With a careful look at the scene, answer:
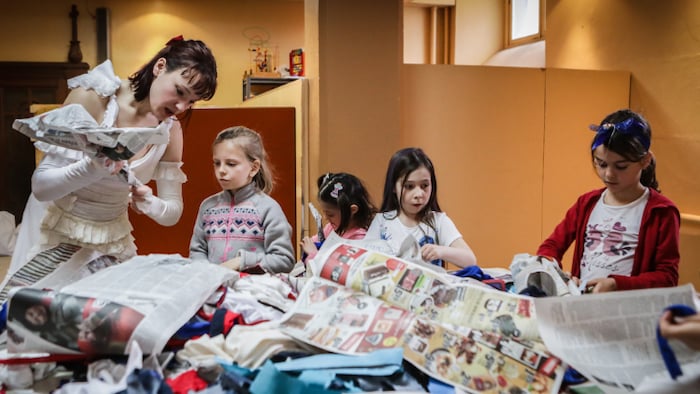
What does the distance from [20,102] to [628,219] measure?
6.00 meters

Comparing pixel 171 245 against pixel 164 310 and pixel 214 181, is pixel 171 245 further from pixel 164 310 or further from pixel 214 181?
pixel 164 310

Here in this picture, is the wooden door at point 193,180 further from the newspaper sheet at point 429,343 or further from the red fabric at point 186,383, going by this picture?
the red fabric at point 186,383

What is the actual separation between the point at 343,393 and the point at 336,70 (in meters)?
2.30

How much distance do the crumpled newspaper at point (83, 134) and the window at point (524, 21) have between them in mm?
4755

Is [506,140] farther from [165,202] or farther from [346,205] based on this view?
[165,202]

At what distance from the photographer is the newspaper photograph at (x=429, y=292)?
3.59 feet

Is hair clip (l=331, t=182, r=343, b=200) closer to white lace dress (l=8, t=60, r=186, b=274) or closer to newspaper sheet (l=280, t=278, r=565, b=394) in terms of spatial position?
white lace dress (l=8, t=60, r=186, b=274)

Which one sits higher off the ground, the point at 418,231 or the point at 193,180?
the point at 193,180

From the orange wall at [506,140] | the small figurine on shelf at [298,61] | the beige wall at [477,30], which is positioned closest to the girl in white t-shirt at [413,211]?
the orange wall at [506,140]

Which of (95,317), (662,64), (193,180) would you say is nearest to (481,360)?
(95,317)

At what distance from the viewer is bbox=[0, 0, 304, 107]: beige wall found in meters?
6.14

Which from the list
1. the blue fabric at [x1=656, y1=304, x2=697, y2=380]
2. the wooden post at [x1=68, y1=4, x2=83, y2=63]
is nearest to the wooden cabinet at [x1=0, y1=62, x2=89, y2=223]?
the wooden post at [x1=68, y1=4, x2=83, y2=63]

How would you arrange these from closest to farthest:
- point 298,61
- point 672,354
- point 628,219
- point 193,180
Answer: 1. point 672,354
2. point 628,219
3. point 193,180
4. point 298,61

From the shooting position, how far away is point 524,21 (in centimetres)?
579
